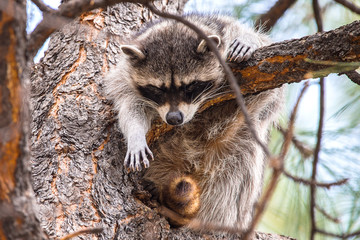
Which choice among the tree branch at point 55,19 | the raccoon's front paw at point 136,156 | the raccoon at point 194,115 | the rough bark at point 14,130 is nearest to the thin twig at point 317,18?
the raccoon at point 194,115

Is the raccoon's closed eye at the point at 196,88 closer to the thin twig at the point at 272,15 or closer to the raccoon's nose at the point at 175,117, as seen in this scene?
the raccoon's nose at the point at 175,117

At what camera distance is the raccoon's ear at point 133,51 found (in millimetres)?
2559

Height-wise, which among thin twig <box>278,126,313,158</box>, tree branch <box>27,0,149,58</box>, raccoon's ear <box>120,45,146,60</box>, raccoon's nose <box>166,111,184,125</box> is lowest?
tree branch <box>27,0,149,58</box>

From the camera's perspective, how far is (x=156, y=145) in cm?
279

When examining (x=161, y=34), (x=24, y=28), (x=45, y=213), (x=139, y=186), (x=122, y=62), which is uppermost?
(x=161, y=34)

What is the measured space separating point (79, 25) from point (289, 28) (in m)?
1.51

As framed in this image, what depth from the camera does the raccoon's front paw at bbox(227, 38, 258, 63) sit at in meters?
2.30

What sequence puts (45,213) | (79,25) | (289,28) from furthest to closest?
(289,28)
(79,25)
(45,213)

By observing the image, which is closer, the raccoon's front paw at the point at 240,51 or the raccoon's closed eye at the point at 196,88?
the raccoon's front paw at the point at 240,51

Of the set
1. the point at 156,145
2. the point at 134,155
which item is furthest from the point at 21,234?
the point at 156,145

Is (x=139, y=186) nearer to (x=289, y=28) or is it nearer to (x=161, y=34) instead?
(x=161, y=34)

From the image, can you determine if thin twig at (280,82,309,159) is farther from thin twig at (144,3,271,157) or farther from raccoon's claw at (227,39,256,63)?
raccoon's claw at (227,39,256,63)

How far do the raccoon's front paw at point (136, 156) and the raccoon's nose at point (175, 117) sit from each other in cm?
22

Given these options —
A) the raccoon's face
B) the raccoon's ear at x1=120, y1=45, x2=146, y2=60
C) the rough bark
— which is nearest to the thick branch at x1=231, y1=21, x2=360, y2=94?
the raccoon's face
